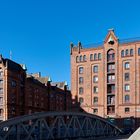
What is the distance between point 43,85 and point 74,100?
1051cm

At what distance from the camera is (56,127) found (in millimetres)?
51125

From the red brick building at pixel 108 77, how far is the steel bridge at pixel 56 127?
17.1 meters

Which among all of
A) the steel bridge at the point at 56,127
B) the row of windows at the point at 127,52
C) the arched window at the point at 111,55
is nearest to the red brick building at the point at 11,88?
the arched window at the point at 111,55

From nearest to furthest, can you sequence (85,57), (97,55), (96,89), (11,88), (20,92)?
1. (11,88)
2. (20,92)
3. (97,55)
4. (96,89)
5. (85,57)

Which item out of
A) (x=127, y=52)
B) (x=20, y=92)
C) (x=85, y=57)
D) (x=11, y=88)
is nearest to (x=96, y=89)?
(x=85, y=57)

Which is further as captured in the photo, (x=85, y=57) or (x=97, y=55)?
(x=85, y=57)

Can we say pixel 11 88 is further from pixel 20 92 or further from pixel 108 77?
pixel 108 77

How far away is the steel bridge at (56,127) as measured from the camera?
40.6m

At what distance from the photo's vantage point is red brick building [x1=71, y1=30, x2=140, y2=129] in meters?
Answer: 83.6

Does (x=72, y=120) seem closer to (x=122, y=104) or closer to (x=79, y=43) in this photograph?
(x=122, y=104)

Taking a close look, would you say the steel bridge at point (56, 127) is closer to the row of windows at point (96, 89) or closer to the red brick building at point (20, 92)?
the row of windows at point (96, 89)

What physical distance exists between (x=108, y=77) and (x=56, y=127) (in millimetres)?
38269

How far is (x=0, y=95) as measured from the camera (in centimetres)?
8044

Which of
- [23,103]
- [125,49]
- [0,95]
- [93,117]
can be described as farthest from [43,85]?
[93,117]
